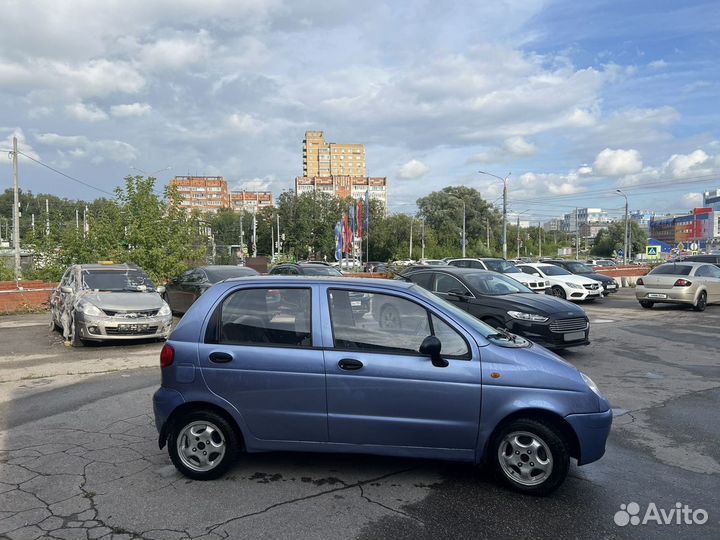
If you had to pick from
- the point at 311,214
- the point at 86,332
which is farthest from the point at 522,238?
the point at 86,332

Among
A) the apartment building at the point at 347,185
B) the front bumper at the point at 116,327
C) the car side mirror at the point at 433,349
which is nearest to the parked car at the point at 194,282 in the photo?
the front bumper at the point at 116,327

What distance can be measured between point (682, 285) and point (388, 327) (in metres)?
16.4

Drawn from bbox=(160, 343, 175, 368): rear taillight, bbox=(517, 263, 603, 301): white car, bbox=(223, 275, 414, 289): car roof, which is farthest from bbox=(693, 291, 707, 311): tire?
bbox=(160, 343, 175, 368): rear taillight

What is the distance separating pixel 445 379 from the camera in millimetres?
4086

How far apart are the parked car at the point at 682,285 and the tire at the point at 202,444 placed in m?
17.1

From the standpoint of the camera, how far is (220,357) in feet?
14.3

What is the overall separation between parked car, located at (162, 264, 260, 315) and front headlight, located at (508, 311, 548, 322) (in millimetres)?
7885

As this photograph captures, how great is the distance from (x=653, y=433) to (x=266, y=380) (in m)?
4.07

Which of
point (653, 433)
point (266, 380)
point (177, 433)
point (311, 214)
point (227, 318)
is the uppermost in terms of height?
point (311, 214)

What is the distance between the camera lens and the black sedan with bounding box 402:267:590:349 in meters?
9.20

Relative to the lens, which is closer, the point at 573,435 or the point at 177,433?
the point at 573,435

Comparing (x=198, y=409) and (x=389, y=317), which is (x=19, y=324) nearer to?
(x=198, y=409)

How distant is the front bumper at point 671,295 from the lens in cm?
1728

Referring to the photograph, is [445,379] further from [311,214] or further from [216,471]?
[311,214]
